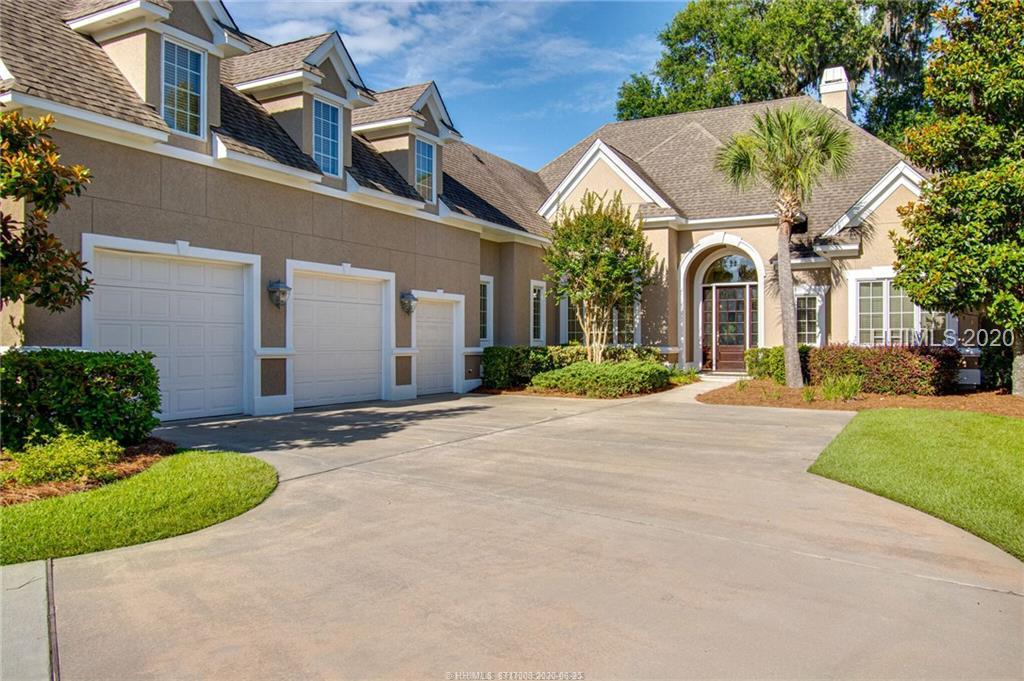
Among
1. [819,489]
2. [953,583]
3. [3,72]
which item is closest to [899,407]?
[819,489]

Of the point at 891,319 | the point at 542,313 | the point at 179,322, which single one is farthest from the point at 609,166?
the point at 179,322

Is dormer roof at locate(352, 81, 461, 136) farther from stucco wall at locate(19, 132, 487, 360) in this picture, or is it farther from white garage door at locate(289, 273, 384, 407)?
white garage door at locate(289, 273, 384, 407)

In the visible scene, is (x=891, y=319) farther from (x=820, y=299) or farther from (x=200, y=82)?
(x=200, y=82)

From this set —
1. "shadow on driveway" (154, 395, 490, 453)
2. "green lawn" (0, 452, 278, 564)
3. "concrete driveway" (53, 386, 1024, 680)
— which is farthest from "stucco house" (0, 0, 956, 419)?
"concrete driveway" (53, 386, 1024, 680)

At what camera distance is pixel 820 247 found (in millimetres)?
17953

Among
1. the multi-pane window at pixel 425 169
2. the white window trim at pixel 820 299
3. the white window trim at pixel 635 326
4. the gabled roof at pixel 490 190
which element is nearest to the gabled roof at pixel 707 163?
the white window trim at pixel 820 299

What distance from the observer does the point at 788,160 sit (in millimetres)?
15594

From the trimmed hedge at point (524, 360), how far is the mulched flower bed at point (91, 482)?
33.9ft

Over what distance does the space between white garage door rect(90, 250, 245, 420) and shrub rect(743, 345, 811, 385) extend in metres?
12.3

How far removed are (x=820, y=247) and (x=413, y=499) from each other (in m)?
14.9

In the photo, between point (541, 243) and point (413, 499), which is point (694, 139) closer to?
point (541, 243)

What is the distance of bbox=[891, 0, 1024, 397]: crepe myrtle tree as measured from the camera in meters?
13.0

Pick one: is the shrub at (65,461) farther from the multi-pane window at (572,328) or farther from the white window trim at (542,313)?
the multi-pane window at (572,328)

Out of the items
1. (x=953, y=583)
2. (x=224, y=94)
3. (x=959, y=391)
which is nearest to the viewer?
(x=953, y=583)
